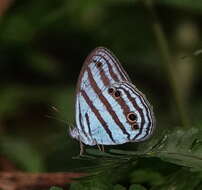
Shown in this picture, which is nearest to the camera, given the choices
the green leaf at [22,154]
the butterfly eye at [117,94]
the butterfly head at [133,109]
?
the butterfly head at [133,109]

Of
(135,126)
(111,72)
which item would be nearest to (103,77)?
(111,72)

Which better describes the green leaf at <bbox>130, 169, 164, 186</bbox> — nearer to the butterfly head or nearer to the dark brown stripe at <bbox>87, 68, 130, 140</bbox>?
the butterfly head

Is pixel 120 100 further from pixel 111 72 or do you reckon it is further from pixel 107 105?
pixel 111 72

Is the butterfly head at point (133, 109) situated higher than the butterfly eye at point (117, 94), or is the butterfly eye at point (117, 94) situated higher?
the butterfly eye at point (117, 94)

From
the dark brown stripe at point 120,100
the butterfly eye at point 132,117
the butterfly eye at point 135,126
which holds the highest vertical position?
the dark brown stripe at point 120,100

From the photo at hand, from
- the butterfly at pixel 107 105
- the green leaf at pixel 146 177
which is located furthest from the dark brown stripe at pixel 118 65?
the green leaf at pixel 146 177

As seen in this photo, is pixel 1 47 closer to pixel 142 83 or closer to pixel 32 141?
pixel 32 141

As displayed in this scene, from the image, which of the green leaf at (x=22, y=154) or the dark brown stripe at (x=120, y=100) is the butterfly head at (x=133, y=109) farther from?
the green leaf at (x=22, y=154)

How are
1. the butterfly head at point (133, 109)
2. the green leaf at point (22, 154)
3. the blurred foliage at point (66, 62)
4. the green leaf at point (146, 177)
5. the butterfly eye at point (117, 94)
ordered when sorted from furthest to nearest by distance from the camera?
the blurred foliage at point (66, 62) → the green leaf at point (22, 154) → the butterfly eye at point (117, 94) → the butterfly head at point (133, 109) → the green leaf at point (146, 177)

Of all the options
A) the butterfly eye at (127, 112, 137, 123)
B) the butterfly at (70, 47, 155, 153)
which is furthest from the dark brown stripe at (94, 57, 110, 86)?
the butterfly eye at (127, 112, 137, 123)
